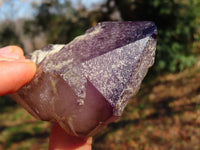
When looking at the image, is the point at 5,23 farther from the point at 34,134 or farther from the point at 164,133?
the point at 164,133

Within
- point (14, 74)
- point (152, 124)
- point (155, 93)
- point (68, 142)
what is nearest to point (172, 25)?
point (155, 93)

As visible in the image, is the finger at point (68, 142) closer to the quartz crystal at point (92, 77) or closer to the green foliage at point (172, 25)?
the quartz crystal at point (92, 77)

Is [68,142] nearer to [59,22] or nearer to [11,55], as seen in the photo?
[11,55]

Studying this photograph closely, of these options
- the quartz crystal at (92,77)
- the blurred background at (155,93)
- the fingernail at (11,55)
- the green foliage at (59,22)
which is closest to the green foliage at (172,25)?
the blurred background at (155,93)

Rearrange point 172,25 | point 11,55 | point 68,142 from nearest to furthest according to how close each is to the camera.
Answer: point 11,55, point 68,142, point 172,25

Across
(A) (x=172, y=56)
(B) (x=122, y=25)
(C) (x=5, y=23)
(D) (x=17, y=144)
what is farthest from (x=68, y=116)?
(C) (x=5, y=23)

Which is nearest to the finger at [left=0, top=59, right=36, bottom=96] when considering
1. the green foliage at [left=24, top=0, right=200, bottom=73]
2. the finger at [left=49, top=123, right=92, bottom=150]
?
the finger at [left=49, top=123, right=92, bottom=150]
